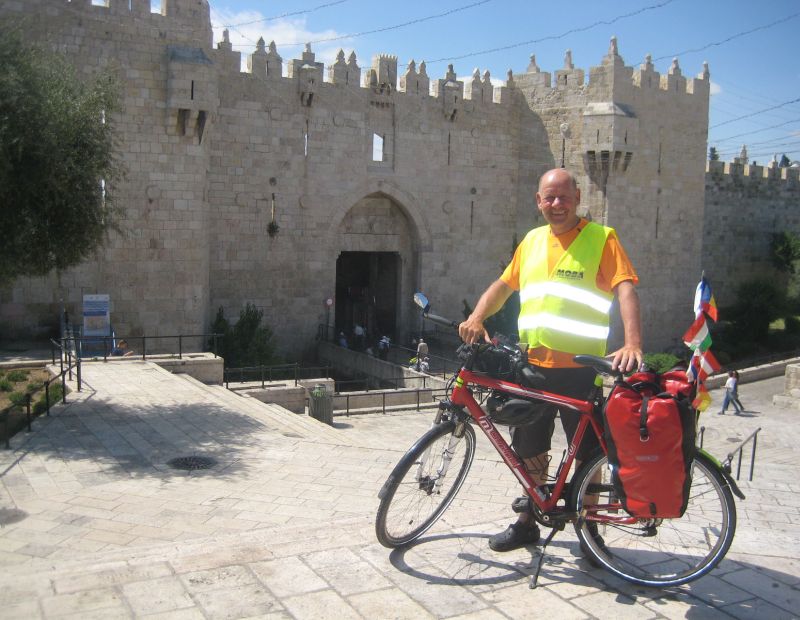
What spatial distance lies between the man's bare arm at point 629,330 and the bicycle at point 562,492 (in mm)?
74

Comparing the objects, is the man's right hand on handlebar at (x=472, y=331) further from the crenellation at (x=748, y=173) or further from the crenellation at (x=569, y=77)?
the crenellation at (x=748, y=173)

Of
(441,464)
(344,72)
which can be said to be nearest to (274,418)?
(441,464)

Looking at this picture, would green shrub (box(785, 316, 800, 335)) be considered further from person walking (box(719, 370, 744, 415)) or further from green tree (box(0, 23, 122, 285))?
green tree (box(0, 23, 122, 285))

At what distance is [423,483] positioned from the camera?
14.2 feet

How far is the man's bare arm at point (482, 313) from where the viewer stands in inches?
167

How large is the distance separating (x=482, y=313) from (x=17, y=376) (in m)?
8.47

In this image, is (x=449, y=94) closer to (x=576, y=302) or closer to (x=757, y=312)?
(x=757, y=312)

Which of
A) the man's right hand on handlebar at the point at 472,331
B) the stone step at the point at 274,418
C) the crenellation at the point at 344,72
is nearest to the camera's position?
the man's right hand on handlebar at the point at 472,331

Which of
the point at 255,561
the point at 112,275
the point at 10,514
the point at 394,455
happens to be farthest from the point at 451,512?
the point at 112,275

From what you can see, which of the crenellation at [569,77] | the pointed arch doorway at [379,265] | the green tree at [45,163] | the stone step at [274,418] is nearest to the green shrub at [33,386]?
the green tree at [45,163]

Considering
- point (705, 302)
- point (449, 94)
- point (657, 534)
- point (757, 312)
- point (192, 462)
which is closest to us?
point (657, 534)

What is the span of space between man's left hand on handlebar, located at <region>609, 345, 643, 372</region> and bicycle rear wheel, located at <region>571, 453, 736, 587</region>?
54cm

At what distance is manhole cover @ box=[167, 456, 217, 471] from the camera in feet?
22.7

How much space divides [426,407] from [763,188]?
71.0ft
